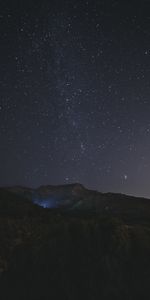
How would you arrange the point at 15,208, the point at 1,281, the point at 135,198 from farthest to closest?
1. the point at 135,198
2. the point at 15,208
3. the point at 1,281

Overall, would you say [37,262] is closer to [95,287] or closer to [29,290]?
[29,290]

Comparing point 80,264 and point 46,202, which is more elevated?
point 46,202

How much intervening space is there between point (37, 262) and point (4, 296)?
5.81 metres

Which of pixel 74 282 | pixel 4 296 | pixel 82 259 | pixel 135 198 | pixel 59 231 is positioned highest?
pixel 135 198

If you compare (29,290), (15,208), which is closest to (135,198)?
(15,208)

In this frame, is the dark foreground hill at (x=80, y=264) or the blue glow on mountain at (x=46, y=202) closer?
the dark foreground hill at (x=80, y=264)

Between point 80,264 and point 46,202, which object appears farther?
point 46,202

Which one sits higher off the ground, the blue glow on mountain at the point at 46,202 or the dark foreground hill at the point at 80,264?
the blue glow on mountain at the point at 46,202

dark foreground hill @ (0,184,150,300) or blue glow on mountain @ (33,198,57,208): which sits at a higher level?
blue glow on mountain @ (33,198,57,208)

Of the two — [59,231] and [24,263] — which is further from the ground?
[59,231]

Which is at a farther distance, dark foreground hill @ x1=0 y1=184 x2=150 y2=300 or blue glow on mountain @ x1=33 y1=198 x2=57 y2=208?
blue glow on mountain @ x1=33 y1=198 x2=57 y2=208

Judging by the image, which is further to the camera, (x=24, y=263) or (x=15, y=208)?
(x=15, y=208)

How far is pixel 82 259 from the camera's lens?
42.6 m

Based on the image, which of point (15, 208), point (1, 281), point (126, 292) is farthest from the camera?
point (15, 208)
